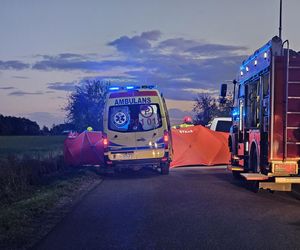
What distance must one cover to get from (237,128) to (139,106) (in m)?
3.45

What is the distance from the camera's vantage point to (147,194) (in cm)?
1351

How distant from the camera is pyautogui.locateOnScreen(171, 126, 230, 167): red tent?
23.4m

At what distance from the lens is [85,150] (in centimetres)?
2248

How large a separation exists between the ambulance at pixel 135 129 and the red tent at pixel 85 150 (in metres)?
4.24

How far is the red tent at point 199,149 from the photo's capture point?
23.4 meters

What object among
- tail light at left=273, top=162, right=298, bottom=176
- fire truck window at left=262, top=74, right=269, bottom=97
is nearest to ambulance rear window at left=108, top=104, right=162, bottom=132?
fire truck window at left=262, top=74, right=269, bottom=97

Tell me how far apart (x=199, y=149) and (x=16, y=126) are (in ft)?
214

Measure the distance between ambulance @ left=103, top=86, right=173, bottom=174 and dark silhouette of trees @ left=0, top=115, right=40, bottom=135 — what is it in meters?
64.7

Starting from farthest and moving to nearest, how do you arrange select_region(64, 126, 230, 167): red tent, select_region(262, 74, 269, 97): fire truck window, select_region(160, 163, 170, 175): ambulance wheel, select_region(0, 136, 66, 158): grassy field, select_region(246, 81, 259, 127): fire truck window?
select_region(0, 136, 66, 158): grassy field < select_region(64, 126, 230, 167): red tent < select_region(160, 163, 170, 175): ambulance wheel < select_region(246, 81, 259, 127): fire truck window < select_region(262, 74, 269, 97): fire truck window

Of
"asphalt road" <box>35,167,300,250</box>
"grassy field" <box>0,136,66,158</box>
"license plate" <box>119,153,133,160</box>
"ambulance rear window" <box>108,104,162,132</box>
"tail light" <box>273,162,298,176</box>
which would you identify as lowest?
"grassy field" <box>0,136,66,158</box>

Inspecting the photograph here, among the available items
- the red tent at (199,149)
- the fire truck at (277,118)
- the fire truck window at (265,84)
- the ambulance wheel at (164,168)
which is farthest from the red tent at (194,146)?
the fire truck window at (265,84)

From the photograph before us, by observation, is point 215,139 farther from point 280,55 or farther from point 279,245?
point 279,245

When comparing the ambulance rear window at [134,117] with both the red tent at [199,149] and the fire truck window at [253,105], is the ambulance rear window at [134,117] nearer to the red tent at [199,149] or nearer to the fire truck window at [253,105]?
the fire truck window at [253,105]

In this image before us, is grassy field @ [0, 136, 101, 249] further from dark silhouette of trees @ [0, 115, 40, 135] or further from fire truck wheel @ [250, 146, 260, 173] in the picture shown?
dark silhouette of trees @ [0, 115, 40, 135]
